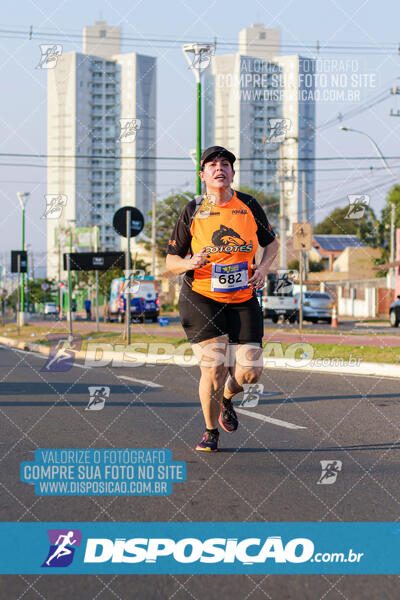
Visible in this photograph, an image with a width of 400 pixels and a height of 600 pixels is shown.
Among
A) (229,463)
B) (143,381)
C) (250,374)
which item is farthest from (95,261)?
(229,463)

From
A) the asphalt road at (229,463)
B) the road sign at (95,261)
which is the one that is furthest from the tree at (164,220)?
the asphalt road at (229,463)

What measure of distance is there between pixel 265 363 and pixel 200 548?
10.7m

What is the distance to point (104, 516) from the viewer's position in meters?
4.27

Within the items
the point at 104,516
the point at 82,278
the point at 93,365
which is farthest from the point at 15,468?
the point at 82,278

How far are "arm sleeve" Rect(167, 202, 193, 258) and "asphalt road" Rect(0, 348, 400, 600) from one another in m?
1.43

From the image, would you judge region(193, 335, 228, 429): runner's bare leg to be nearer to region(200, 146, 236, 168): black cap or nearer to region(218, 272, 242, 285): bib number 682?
region(218, 272, 242, 285): bib number 682

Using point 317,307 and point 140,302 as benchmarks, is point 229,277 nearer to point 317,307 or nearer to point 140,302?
point 317,307

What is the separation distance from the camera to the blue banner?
355 centimetres

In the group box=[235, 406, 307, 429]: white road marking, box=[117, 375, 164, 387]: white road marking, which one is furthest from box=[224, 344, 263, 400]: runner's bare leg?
box=[117, 375, 164, 387]: white road marking

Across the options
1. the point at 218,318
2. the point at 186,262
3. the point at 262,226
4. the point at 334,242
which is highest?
the point at 334,242

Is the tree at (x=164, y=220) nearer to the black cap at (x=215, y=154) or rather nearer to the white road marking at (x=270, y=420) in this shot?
the white road marking at (x=270, y=420)

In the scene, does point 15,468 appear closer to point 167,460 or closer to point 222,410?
Result: point 167,460

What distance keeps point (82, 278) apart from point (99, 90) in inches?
2755

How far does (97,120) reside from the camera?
13862 centimetres
